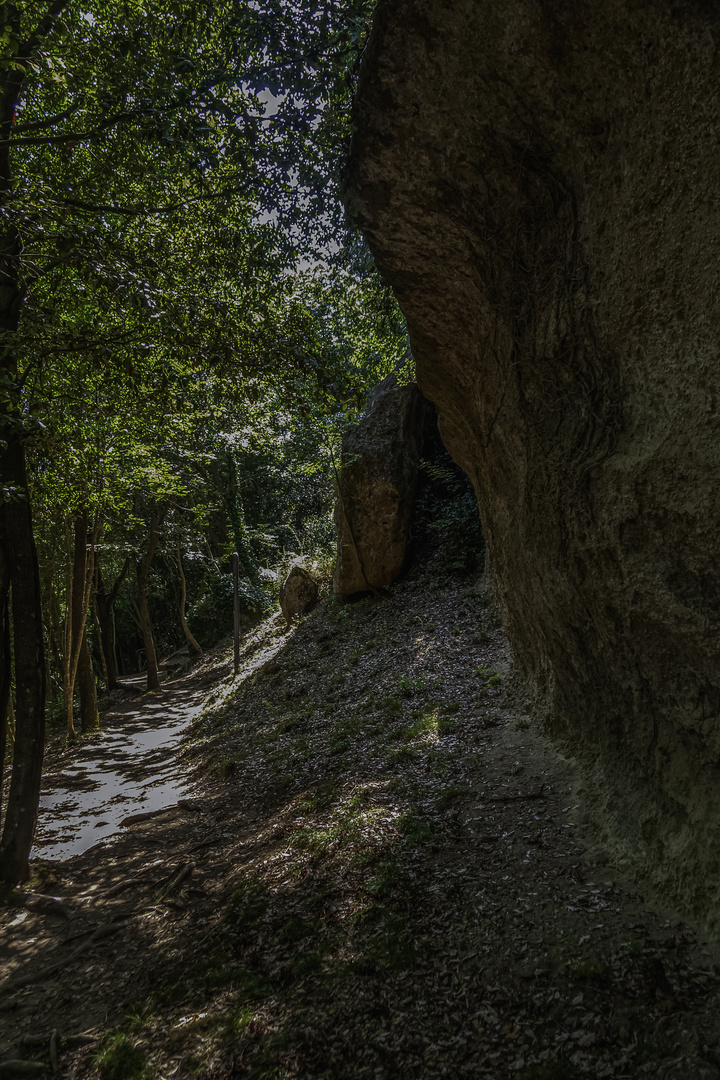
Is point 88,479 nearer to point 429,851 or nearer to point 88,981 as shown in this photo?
point 88,981

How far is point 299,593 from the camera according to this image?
632 inches

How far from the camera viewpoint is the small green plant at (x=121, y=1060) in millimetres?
3379

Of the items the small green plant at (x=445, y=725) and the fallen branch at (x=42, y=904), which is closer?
the fallen branch at (x=42, y=904)

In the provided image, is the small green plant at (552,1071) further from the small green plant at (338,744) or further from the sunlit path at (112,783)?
the sunlit path at (112,783)

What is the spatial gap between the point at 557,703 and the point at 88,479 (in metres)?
8.46

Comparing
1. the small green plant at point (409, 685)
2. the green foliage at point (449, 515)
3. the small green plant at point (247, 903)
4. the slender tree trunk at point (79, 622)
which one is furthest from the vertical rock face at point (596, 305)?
the slender tree trunk at point (79, 622)

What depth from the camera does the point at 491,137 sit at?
4109 millimetres

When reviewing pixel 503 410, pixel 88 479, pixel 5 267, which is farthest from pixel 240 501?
pixel 503 410

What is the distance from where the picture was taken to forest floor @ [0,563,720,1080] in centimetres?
288

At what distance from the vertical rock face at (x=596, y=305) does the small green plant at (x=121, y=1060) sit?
Answer: 343cm

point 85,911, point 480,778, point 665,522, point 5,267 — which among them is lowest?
point 85,911

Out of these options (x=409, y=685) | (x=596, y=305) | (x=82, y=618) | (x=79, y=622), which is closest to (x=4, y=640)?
(x=409, y=685)

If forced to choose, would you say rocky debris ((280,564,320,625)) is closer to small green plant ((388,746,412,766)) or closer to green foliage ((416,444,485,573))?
green foliage ((416,444,485,573))

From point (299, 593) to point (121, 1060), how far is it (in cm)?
1266
